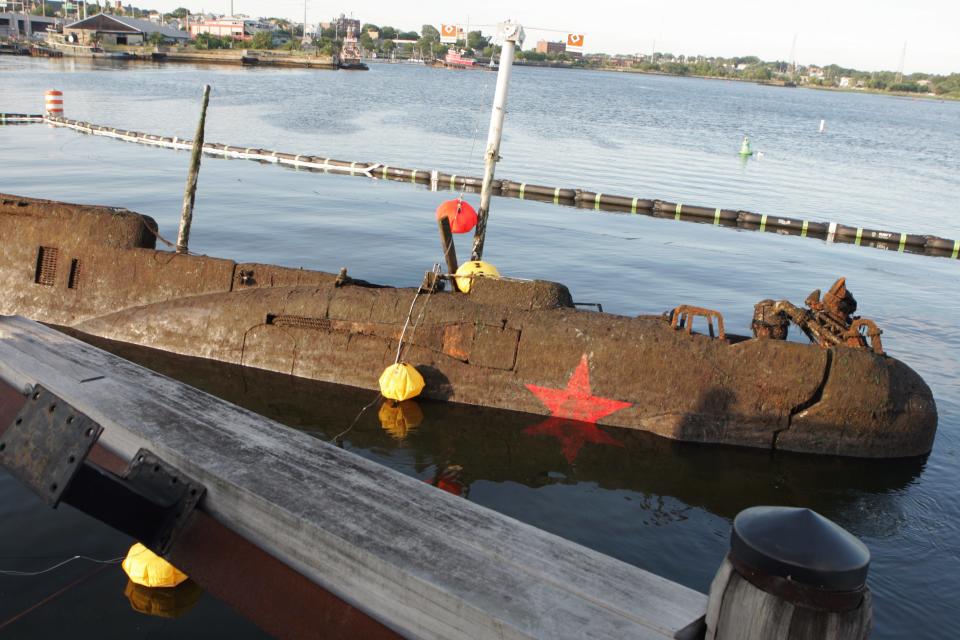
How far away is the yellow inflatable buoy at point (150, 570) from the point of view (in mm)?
6305

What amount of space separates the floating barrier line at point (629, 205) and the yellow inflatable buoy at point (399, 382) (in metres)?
12.4

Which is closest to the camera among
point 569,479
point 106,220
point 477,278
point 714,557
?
point 714,557

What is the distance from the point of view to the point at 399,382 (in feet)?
33.8

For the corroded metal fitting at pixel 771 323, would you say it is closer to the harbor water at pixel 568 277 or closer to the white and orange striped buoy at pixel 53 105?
the harbor water at pixel 568 277

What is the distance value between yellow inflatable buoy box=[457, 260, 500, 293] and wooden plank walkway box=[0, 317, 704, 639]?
18.9 feet

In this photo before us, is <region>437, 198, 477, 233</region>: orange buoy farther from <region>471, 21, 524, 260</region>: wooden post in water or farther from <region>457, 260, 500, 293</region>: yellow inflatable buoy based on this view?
<region>457, 260, 500, 293</region>: yellow inflatable buoy

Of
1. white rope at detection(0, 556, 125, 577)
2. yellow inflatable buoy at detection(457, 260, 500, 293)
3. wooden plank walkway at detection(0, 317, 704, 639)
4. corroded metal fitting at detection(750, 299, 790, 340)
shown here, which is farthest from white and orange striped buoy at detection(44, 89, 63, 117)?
wooden plank walkway at detection(0, 317, 704, 639)

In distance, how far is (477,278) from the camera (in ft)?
35.6

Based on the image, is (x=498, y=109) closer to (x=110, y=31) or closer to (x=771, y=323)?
(x=771, y=323)

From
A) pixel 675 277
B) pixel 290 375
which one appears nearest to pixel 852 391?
pixel 290 375

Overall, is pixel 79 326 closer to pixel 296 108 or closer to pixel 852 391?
→ pixel 852 391

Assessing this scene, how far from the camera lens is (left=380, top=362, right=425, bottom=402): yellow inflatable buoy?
33.8ft

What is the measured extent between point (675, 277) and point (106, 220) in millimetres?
12518

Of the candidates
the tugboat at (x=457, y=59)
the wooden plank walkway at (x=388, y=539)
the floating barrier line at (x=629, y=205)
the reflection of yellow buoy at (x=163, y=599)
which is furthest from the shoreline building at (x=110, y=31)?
the wooden plank walkway at (x=388, y=539)
